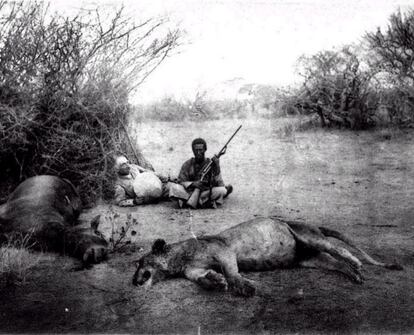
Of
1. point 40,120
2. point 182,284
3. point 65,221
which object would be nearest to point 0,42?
point 40,120

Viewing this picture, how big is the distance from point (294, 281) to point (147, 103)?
2405cm

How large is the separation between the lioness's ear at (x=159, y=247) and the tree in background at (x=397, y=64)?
1267cm

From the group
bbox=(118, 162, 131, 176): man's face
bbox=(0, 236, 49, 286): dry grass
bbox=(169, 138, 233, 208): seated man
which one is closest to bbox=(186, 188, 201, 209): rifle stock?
bbox=(169, 138, 233, 208): seated man

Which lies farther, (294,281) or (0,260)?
(0,260)

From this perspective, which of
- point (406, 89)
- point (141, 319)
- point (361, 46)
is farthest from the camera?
point (361, 46)

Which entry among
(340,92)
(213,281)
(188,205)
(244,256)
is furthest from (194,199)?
(340,92)

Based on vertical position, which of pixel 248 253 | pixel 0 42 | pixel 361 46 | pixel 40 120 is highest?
pixel 361 46

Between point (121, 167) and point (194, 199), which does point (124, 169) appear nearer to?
point (121, 167)

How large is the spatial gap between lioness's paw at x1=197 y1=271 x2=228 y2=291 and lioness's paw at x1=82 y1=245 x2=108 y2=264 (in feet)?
4.84

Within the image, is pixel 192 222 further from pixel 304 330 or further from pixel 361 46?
pixel 361 46

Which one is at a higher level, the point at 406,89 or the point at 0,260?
the point at 406,89

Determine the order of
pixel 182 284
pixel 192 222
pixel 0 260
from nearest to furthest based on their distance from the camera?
1. pixel 182 284
2. pixel 0 260
3. pixel 192 222

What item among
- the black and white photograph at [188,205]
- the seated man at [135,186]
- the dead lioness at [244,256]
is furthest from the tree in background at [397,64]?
the dead lioness at [244,256]

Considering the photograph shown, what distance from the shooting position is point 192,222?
6.74 meters
